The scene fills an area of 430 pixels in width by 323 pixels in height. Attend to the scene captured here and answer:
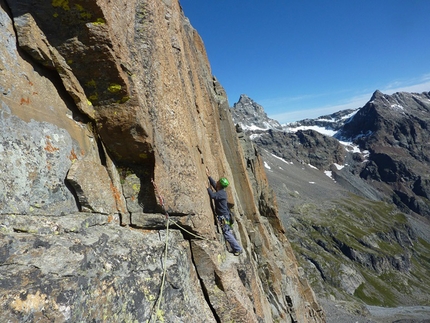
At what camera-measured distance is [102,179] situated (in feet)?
36.0

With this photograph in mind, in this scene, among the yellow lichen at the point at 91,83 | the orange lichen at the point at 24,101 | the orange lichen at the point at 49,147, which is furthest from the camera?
the yellow lichen at the point at 91,83

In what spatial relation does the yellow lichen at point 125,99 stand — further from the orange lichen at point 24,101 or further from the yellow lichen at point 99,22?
the orange lichen at point 24,101

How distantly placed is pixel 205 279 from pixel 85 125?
8.18 meters

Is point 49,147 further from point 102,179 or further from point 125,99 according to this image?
point 125,99

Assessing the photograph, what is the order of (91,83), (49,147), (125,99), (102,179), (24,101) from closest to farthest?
(24,101), (49,147), (91,83), (102,179), (125,99)

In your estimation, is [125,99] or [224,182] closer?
[125,99]

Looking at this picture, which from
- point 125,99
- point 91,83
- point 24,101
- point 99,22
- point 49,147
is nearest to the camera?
point 24,101

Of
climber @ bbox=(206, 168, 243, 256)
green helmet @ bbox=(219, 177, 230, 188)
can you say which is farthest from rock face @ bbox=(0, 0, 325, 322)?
green helmet @ bbox=(219, 177, 230, 188)

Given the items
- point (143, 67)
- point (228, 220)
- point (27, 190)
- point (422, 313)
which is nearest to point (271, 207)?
point (228, 220)

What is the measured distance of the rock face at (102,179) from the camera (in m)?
7.70

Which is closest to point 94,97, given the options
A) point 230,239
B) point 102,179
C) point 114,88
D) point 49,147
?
point 114,88

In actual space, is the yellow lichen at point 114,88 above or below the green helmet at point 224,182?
above

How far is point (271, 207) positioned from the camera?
38875 mm

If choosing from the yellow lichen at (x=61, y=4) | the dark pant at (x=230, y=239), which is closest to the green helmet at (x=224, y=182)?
the dark pant at (x=230, y=239)
